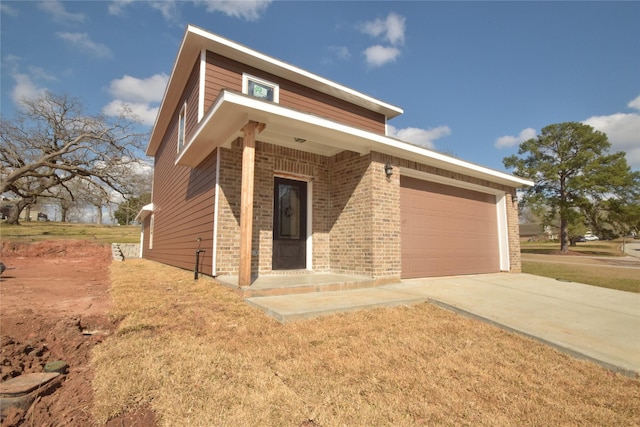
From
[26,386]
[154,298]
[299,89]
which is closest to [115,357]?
[26,386]

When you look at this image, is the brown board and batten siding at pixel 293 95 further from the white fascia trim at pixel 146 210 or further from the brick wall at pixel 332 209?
the white fascia trim at pixel 146 210

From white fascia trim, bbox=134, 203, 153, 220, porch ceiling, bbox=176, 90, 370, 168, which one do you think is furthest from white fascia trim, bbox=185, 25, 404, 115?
white fascia trim, bbox=134, 203, 153, 220

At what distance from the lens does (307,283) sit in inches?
196

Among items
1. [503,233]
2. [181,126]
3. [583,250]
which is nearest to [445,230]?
[503,233]

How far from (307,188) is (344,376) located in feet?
17.0

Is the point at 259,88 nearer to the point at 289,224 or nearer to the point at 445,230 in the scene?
the point at 289,224

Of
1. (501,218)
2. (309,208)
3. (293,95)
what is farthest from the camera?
(501,218)

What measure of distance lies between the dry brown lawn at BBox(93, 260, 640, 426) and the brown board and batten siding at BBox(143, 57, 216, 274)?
3106 millimetres

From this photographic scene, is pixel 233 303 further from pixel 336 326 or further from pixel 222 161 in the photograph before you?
pixel 222 161

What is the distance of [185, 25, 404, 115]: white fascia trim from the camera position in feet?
21.1

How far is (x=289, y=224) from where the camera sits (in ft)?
22.2

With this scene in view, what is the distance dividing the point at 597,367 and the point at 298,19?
9651 millimetres

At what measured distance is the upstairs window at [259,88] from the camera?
7.24m

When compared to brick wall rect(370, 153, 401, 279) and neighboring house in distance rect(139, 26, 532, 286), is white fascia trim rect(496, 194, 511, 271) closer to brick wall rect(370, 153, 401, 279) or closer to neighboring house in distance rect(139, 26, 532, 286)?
neighboring house in distance rect(139, 26, 532, 286)
